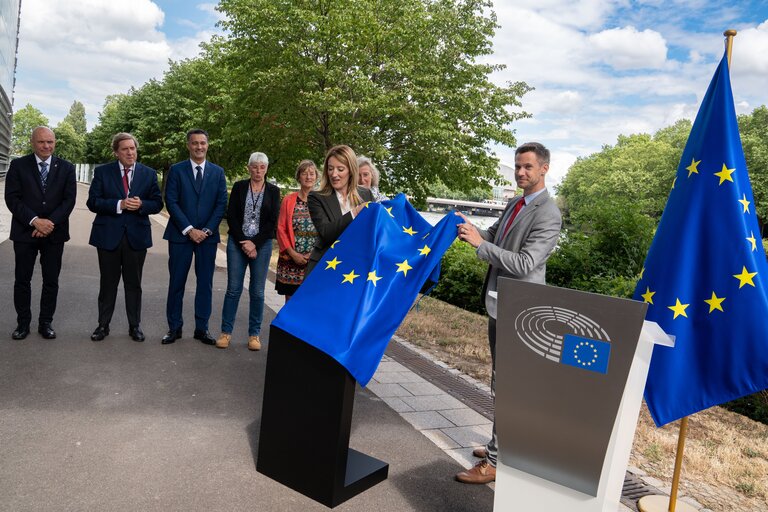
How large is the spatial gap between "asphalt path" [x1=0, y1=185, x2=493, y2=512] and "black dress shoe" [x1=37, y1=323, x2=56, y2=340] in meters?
0.09

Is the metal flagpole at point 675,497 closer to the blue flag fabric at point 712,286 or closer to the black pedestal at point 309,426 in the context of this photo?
the blue flag fabric at point 712,286

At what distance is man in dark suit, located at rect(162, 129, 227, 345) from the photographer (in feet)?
20.9

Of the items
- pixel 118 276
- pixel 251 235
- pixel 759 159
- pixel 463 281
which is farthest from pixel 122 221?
pixel 759 159

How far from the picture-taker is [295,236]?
20.9 feet

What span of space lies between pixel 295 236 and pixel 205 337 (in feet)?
5.15

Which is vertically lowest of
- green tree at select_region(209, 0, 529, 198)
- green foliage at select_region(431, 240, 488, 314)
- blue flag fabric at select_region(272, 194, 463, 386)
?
green foliage at select_region(431, 240, 488, 314)

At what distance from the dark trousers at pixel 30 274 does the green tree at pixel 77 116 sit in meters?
181

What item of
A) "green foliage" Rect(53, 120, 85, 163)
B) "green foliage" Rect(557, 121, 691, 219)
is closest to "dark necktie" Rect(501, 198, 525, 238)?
"green foliage" Rect(557, 121, 691, 219)

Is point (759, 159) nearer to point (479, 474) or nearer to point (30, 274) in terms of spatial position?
point (479, 474)

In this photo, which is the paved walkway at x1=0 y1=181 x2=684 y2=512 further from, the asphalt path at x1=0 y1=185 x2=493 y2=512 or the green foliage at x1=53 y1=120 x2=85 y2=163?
the green foliage at x1=53 y1=120 x2=85 y2=163

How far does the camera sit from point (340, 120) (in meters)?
19.5

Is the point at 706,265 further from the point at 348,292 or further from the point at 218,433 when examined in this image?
the point at 218,433

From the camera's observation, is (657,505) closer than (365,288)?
No

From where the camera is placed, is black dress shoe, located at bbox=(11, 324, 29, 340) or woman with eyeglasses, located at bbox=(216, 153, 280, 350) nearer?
black dress shoe, located at bbox=(11, 324, 29, 340)
